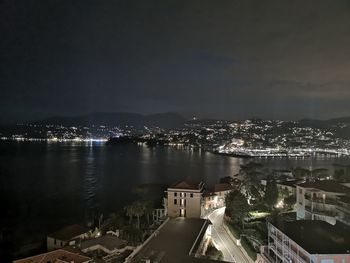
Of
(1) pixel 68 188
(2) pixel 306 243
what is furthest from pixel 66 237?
(1) pixel 68 188

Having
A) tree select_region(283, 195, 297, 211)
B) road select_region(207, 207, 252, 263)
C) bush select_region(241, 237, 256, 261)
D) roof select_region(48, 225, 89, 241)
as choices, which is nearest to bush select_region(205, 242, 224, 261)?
road select_region(207, 207, 252, 263)

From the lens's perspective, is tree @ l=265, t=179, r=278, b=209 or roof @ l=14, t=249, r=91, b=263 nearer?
roof @ l=14, t=249, r=91, b=263

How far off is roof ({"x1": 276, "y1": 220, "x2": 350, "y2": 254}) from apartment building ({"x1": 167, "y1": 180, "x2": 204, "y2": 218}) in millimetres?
4819

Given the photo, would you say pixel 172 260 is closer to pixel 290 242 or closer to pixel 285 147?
pixel 290 242

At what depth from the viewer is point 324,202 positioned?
11.2 m

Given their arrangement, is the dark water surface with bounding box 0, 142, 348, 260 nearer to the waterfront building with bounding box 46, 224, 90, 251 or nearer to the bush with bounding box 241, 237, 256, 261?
the waterfront building with bounding box 46, 224, 90, 251

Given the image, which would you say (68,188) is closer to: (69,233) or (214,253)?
(69,233)

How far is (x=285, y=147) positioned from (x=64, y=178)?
6020cm

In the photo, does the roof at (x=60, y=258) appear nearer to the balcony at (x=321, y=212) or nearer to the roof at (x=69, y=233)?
the roof at (x=69, y=233)

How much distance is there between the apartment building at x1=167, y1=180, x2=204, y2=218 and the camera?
44.3ft

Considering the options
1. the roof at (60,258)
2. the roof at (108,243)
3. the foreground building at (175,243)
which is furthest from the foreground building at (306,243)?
the roof at (60,258)

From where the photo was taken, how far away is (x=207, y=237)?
11227 millimetres

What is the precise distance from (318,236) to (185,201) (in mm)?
6458

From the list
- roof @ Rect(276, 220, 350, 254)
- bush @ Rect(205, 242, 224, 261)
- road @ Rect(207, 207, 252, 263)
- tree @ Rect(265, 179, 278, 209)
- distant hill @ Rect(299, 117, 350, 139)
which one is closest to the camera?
roof @ Rect(276, 220, 350, 254)
